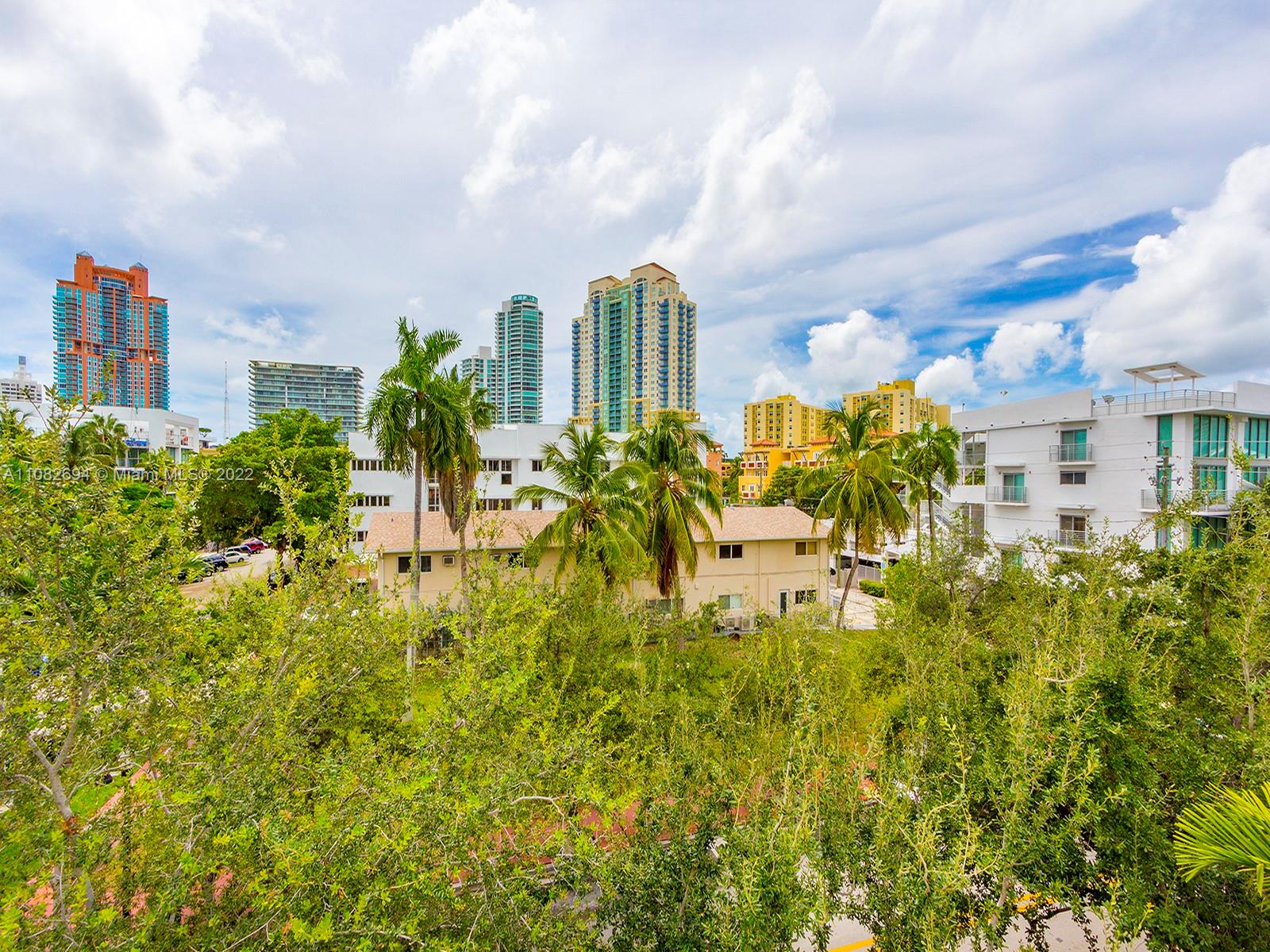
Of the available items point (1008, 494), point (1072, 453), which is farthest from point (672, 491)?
point (1008, 494)

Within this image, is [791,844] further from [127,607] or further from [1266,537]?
[1266,537]

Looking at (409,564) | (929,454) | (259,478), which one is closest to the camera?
(409,564)

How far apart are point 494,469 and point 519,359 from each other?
73450 mm

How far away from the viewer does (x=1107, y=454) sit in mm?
25750

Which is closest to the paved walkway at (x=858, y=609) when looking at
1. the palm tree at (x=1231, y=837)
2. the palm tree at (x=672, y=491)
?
the palm tree at (x=672, y=491)

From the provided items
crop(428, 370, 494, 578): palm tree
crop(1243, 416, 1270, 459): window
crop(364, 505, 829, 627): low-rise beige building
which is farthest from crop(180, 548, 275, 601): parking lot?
crop(1243, 416, 1270, 459): window

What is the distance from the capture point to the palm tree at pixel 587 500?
15.1 m

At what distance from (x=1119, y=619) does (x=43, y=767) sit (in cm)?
1180

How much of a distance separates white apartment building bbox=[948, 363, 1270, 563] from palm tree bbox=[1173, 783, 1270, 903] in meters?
16.4

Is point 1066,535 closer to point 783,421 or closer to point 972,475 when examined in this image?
point 972,475

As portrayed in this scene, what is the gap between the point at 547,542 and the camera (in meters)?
16.1

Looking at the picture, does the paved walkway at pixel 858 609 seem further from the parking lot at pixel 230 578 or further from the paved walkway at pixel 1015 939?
the parking lot at pixel 230 578

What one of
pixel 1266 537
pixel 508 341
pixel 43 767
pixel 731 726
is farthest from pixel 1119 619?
pixel 508 341

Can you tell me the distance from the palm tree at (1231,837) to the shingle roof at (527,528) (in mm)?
14464
